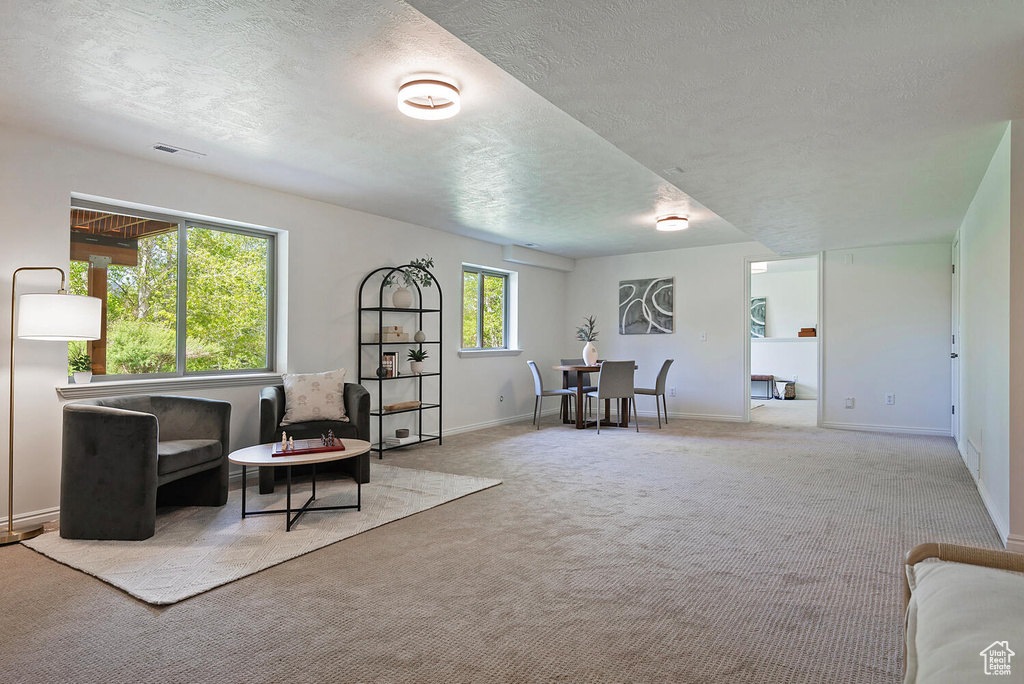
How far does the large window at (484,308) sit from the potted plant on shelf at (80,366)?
3.96 m

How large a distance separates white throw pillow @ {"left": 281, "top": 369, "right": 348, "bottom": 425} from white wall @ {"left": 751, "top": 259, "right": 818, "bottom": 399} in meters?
8.71

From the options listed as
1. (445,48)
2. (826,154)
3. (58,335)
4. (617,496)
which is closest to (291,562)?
(58,335)

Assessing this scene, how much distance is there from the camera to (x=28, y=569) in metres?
2.75

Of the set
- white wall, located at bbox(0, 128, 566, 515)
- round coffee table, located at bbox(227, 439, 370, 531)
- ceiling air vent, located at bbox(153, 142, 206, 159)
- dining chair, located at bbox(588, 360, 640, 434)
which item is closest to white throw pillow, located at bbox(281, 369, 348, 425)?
white wall, located at bbox(0, 128, 566, 515)

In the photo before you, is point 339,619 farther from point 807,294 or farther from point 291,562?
point 807,294

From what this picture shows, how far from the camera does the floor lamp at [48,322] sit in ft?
10.2

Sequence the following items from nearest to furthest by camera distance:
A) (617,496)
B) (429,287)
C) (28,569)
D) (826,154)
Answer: (28,569), (826,154), (617,496), (429,287)

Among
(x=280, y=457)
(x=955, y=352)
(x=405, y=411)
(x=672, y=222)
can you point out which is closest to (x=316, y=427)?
(x=280, y=457)

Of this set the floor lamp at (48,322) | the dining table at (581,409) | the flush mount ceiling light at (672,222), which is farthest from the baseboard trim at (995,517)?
the floor lamp at (48,322)

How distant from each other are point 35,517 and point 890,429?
7.91m

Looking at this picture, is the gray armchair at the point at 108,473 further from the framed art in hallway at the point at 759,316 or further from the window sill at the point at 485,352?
the framed art in hallway at the point at 759,316

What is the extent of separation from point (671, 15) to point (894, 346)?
20.5 feet

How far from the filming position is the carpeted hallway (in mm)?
1917

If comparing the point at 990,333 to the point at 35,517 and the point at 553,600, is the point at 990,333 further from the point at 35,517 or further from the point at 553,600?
the point at 35,517
